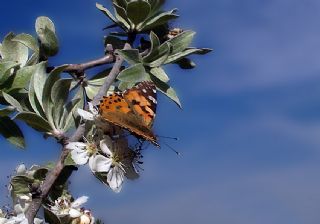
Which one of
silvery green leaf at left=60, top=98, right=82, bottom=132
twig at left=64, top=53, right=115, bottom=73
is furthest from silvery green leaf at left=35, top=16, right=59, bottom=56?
silvery green leaf at left=60, top=98, right=82, bottom=132

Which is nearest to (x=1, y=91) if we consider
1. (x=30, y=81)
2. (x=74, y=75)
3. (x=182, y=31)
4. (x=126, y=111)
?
(x=30, y=81)

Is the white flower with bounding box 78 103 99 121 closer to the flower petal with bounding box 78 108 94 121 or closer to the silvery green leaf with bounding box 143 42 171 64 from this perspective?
the flower petal with bounding box 78 108 94 121

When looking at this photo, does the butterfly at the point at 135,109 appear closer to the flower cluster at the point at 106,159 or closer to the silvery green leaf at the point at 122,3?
the flower cluster at the point at 106,159

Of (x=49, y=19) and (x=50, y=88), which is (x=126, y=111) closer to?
(x=50, y=88)

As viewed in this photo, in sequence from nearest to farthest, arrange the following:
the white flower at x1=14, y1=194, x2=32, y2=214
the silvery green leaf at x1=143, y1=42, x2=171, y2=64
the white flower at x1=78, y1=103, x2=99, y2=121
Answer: the white flower at x1=78, y1=103, x2=99, y2=121
the white flower at x1=14, y1=194, x2=32, y2=214
the silvery green leaf at x1=143, y1=42, x2=171, y2=64

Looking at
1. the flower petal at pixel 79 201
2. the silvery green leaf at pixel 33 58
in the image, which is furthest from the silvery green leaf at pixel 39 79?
the flower petal at pixel 79 201
